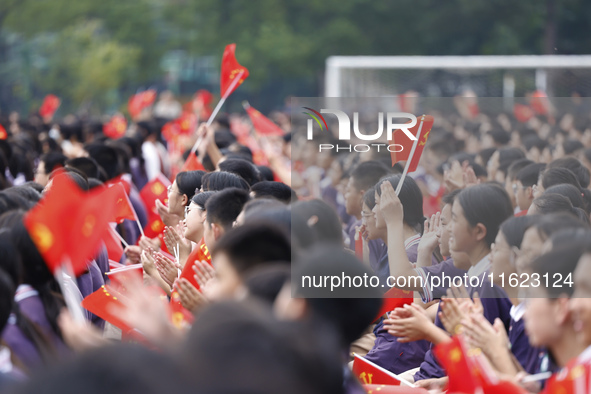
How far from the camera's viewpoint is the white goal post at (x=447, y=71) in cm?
1580

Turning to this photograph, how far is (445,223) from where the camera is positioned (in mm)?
3912

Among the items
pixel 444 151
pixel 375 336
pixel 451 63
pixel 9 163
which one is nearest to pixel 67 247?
pixel 375 336

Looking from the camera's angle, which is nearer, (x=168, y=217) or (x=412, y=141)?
(x=412, y=141)

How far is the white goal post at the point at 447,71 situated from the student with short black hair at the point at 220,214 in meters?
12.3

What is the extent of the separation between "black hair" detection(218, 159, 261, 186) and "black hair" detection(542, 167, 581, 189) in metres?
1.85

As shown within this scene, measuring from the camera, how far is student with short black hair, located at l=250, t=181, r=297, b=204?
14.4 feet

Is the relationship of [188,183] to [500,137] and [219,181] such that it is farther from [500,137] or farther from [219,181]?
[500,137]

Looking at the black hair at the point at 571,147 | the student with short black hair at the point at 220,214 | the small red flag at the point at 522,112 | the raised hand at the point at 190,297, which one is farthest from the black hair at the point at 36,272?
the small red flag at the point at 522,112

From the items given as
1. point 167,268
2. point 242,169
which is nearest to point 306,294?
point 167,268

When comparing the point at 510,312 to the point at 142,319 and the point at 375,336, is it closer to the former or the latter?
the point at 375,336

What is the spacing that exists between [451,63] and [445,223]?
42.2 feet

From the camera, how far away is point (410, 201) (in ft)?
13.3

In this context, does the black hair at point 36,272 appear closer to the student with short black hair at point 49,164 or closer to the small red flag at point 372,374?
the small red flag at point 372,374

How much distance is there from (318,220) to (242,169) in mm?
1957
